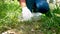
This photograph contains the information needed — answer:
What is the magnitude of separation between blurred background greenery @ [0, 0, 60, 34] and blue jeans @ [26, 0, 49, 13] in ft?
0.42

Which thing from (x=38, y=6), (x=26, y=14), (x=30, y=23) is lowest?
(x=30, y=23)

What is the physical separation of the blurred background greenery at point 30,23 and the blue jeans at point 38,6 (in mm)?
127

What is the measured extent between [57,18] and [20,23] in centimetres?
58

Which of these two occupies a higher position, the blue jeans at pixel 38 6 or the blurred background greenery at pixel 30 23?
the blue jeans at pixel 38 6

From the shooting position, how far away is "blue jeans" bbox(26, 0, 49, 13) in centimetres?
404

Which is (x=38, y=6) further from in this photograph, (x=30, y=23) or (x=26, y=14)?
(x=30, y=23)

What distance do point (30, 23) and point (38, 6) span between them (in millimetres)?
350

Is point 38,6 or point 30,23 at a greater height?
point 38,6

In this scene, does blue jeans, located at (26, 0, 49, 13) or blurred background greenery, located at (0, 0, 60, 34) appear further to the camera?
blue jeans, located at (26, 0, 49, 13)

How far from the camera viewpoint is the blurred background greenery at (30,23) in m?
3.63

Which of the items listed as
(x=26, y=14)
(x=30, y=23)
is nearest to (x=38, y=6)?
(x=26, y=14)

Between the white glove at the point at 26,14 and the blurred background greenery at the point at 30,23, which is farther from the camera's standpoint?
the white glove at the point at 26,14

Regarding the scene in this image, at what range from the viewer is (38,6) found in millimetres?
4031

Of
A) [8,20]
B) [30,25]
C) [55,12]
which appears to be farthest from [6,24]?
[55,12]
